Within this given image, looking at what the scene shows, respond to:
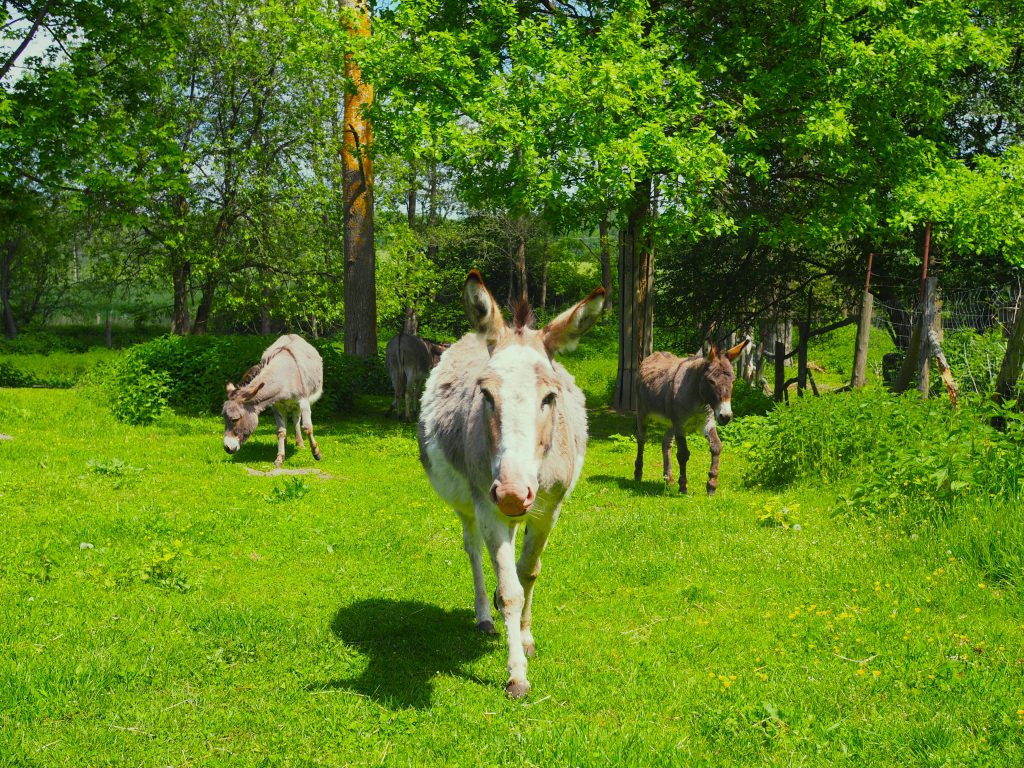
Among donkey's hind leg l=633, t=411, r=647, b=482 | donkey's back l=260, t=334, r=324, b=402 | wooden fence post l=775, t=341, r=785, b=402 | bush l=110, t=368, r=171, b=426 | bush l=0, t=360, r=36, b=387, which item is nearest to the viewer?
donkey's hind leg l=633, t=411, r=647, b=482

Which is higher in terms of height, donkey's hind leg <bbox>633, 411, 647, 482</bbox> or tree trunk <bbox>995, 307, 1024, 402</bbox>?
tree trunk <bbox>995, 307, 1024, 402</bbox>

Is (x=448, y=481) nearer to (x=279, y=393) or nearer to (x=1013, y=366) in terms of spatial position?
(x=1013, y=366)

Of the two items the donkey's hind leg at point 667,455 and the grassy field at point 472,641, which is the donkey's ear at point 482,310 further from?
the donkey's hind leg at point 667,455

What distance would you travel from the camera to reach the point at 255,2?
90.7 ft

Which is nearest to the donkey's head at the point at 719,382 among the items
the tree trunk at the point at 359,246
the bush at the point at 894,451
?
the bush at the point at 894,451

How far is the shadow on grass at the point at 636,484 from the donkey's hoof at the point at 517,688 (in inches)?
263

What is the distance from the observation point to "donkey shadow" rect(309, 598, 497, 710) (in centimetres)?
473

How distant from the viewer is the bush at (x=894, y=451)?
706 cm

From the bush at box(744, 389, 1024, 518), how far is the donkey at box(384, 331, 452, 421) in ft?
29.6

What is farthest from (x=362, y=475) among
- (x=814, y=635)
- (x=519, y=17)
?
(x=519, y=17)

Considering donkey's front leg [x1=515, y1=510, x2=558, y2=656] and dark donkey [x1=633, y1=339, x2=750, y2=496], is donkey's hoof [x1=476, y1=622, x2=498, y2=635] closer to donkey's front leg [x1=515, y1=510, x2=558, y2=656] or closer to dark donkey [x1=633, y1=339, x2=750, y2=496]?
donkey's front leg [x1=515, y1=510, x2=558, y2=656]

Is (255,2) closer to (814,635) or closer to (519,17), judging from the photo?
(519,17)

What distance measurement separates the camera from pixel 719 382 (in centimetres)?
1076

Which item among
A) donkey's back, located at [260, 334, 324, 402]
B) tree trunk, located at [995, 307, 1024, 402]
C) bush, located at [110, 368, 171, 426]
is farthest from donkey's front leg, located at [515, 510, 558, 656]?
bush, located at [110, 368, 171, 426]
